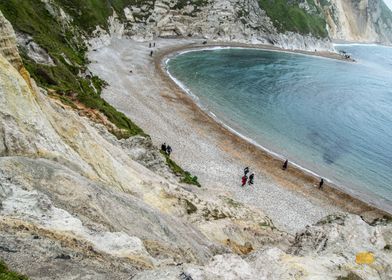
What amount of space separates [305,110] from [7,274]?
82432 millimetres

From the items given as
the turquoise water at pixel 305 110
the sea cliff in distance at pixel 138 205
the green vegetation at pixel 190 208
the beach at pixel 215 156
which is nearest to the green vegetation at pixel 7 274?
the sea cliff in distance at pixel 138 205

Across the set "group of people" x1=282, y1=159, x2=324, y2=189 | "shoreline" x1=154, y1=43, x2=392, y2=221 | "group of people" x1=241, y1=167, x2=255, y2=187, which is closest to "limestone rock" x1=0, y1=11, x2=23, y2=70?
"group of people" x1=241, y1=167, x2=255, y2=187

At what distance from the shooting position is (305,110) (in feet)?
283

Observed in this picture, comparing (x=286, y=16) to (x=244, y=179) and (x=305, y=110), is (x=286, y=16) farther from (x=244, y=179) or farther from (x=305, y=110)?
(x=244, y=179)

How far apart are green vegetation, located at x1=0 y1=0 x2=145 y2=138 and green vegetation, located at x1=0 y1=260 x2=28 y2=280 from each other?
2665cm

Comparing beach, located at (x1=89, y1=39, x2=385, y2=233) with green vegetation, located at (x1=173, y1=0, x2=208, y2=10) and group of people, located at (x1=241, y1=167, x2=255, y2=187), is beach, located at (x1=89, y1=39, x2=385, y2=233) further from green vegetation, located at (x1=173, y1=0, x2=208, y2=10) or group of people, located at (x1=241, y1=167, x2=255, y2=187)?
green vegetation, located at (x1=173, y1=0, x2=208, y2=10)

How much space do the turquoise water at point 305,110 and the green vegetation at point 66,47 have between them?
22.8 metres

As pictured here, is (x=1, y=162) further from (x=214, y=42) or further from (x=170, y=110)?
(x=214, y=42)

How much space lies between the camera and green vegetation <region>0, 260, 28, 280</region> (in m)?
9.34

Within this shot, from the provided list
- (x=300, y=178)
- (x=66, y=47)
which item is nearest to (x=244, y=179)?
(x=300, y=178)

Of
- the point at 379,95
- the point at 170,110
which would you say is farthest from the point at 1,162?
the point at 379,95

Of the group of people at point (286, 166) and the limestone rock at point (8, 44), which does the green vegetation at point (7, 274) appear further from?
the group of people at point (286, 166)

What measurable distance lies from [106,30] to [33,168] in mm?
93042

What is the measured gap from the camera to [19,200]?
42.0ft
